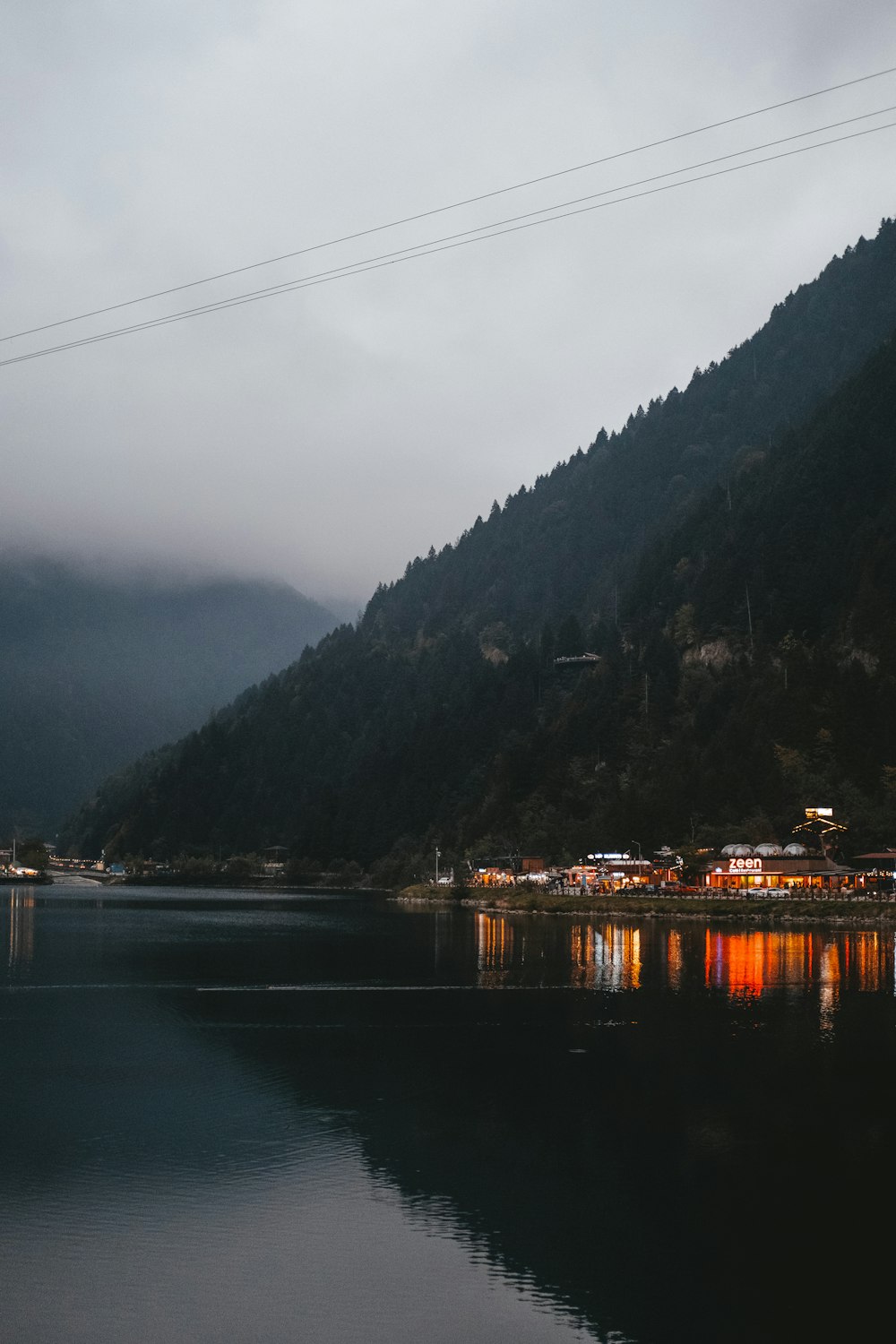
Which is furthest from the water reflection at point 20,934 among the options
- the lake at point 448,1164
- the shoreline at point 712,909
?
the shoreline at point 712,909

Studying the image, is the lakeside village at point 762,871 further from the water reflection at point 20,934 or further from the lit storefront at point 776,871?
the water reflection at point 20,934

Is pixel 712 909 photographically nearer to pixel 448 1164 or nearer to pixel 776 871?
pixel 776 871

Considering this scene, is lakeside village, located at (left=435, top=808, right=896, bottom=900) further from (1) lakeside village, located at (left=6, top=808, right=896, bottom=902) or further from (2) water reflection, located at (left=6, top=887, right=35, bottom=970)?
(2) water reflection, located at (left=6, top=887, right=35, bottom=970)

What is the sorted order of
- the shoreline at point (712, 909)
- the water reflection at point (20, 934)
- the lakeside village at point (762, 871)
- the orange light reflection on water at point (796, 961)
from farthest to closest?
the lakeside village at point (762, 871) → the shoreline at point (712, 909) → the water reflection at point (20, 934) → the orange light reflection on water at point (796, 961)

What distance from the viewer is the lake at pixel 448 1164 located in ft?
63.9

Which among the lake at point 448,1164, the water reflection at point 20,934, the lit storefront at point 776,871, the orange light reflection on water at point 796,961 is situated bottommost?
Answer: the water reflection at point 20,934

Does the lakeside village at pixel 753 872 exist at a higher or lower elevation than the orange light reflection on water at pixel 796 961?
higher

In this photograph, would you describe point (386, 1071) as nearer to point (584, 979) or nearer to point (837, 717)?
point (584, 979)

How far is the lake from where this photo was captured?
19484 mm

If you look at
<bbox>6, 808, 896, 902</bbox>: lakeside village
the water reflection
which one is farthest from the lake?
<bbox>6, 808, 896, 902</bbox>: lakeside village

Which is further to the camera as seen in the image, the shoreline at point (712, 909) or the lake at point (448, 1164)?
the shoreline at point (712, 909)

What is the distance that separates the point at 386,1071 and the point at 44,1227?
54.1 feet

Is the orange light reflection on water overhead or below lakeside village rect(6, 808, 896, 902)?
below

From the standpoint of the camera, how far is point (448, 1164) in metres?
27.5
